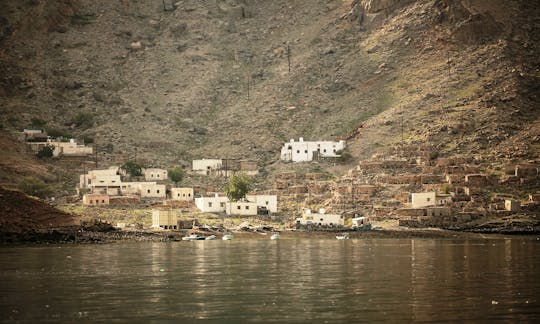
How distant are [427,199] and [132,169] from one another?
42.1 m

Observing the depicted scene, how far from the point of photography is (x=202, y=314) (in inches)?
2080

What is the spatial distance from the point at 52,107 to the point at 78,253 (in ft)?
257

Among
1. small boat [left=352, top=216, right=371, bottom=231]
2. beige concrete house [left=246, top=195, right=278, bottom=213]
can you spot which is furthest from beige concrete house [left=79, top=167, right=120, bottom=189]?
small boat [left=352, top=216, right=371, bottom=231]

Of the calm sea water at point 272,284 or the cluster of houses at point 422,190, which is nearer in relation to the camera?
the calm sea water at point 272,284

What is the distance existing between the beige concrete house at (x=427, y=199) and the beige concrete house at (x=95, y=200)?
3675 centimetres

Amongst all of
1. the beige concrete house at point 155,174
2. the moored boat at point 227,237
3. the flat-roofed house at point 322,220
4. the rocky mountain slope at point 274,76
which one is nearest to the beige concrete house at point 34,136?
the rocky mountain slope at point 274,76

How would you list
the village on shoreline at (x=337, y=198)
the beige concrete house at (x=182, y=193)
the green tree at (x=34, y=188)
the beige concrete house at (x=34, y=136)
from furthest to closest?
1. the beige concrete house at (x=34, y=136)
2. the beige concrete house at (x=182, y=193)
3. the green tree at (x=34, y=188)
4. the village on shoreline at (x=337, y=198)

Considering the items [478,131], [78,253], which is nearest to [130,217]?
[78,253]

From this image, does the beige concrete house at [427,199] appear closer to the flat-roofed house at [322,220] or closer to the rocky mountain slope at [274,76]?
the flat-roofed house at [322,220]

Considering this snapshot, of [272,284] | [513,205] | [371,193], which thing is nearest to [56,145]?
[371,193]

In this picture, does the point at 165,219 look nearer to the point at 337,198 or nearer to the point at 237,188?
the point at 237,188

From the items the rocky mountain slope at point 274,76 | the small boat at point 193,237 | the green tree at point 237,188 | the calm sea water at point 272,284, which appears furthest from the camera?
the rocky mountain slope at point 274,76

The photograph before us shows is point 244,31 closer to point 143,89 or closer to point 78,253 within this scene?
point 143,89

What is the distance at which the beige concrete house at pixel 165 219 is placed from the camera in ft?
398
